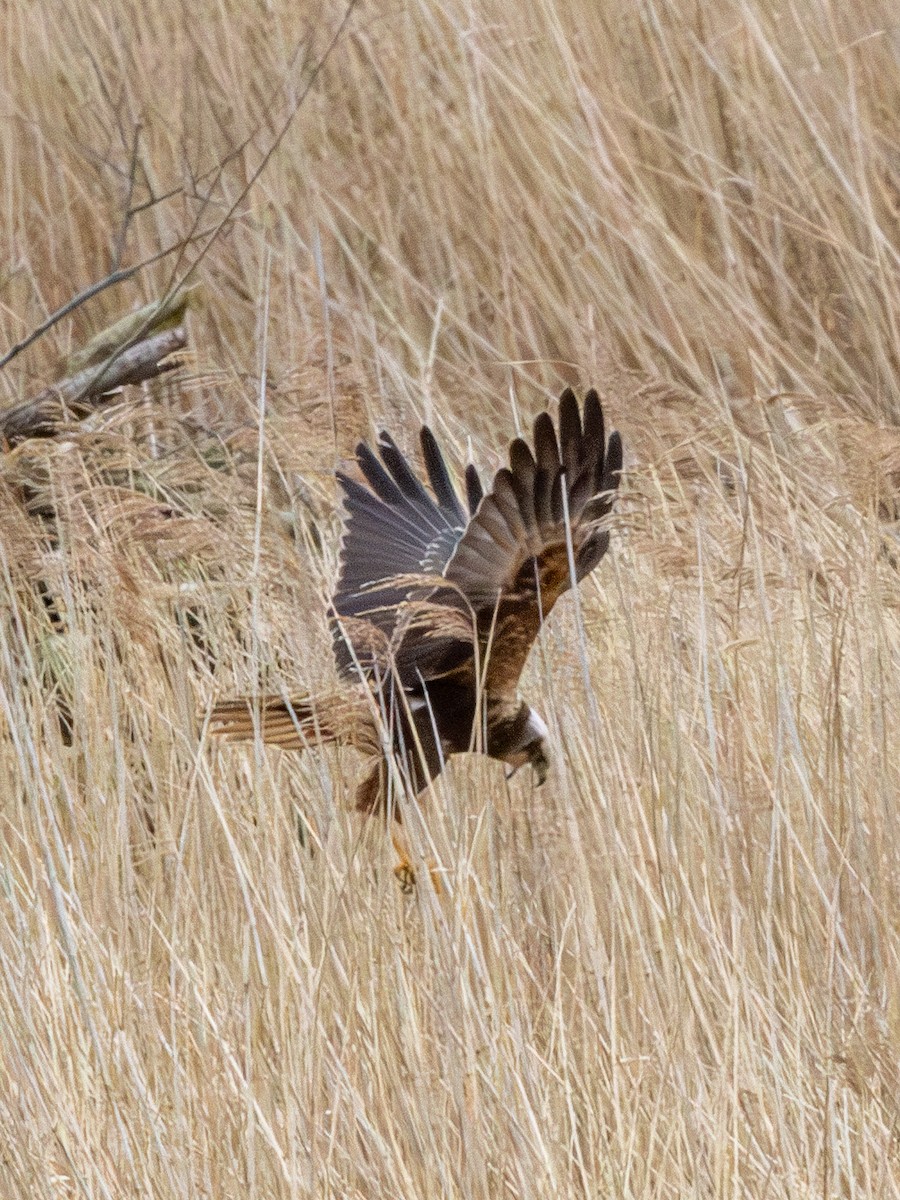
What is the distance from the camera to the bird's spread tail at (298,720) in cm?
205

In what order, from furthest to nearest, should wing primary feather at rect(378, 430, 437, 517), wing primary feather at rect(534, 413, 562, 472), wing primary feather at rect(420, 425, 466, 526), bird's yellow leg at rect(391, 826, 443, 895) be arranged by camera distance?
wing primary feather at rect(378, 430, 437, 517)
wing primary feather at rect(420, 425, 466, 526)
bird's yellow leg at rect(391, 826, 443, 895)
wing primary feather at rect(534, 413, 562, 472)

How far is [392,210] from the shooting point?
4.91 m

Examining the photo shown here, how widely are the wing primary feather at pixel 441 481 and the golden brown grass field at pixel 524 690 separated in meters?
0.24

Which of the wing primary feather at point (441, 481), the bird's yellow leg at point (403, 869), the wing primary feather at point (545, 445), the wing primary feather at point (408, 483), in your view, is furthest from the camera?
the wing primary feather at point (408, 483)

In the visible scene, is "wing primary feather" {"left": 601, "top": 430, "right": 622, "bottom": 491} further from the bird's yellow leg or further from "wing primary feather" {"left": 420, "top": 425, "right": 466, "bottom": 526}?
the bird's yellow leg

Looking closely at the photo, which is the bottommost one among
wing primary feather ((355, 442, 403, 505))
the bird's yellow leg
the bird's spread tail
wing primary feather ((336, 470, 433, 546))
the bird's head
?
the bird's yellow leg

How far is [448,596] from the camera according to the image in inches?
91.7

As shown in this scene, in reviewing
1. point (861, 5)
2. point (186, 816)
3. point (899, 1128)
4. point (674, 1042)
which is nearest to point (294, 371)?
point (186, 816)

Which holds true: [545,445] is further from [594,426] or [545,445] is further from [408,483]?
[408,483]

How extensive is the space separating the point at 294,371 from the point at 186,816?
1.34 m

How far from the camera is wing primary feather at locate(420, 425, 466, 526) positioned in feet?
8.67

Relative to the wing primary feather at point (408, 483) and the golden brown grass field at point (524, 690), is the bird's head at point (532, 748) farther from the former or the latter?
the wing primary feather at point (408, 483)

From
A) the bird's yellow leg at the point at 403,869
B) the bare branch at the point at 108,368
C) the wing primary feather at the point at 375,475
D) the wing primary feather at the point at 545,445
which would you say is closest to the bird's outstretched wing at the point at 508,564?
the wing primary feather at the point at 545,445

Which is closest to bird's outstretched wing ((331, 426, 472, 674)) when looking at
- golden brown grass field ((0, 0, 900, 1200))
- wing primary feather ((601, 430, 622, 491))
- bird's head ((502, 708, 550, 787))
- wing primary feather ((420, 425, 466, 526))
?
wing primary feather ((420, 425, 466, 526))
